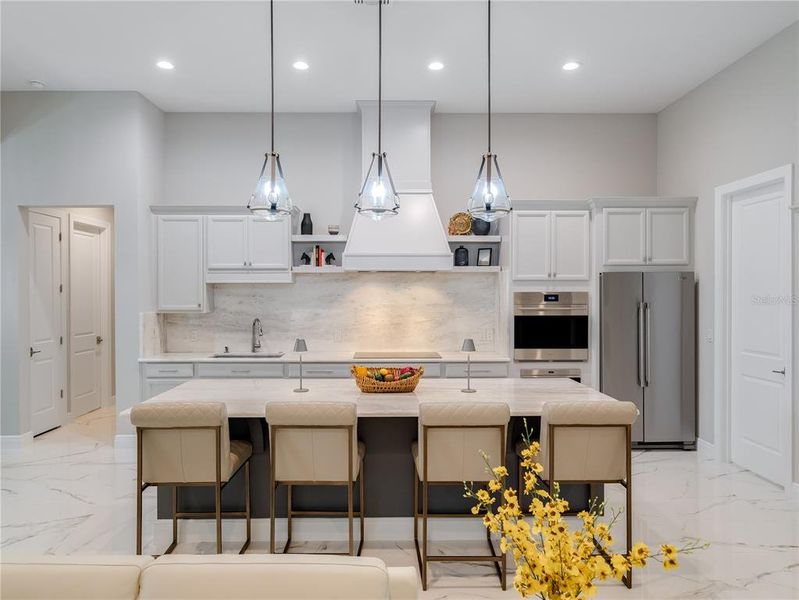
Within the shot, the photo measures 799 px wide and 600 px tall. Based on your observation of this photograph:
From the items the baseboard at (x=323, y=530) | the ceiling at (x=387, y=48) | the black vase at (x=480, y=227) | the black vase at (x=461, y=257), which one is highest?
the ceiling at (x=387, y=48)

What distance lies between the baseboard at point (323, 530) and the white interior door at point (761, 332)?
2.43 m

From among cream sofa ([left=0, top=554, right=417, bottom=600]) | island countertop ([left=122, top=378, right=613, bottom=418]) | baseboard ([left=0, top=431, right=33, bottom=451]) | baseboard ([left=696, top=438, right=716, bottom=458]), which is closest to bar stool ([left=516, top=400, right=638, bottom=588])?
island countertop ([left=122, top=378, right=613, bottom=418])

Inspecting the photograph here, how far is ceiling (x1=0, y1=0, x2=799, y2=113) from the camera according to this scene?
3.48 meters

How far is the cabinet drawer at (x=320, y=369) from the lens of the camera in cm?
482

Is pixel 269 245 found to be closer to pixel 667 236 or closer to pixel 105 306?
pixel 105 306

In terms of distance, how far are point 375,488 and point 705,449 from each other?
322 cm

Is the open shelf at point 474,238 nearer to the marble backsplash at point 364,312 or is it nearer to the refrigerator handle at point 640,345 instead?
the marble backsplash at point 364,312

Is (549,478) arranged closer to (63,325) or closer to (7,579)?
(7,579)

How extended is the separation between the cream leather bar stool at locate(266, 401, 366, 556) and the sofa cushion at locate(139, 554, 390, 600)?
132 cm

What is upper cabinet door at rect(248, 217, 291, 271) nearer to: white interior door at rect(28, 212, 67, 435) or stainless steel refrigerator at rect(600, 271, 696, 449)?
white interior door at rect(28, 212, 67, 435)

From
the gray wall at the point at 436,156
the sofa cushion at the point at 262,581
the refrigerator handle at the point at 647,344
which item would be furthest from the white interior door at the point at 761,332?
the sofa cushion at the point at 262,581

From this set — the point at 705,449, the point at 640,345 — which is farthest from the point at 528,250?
the point at 705,449

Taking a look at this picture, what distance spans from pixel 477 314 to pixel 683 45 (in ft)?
9.38

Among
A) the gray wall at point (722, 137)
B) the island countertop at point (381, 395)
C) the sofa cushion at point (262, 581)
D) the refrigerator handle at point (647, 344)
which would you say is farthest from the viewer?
the refrigerator handle at point (647, 344)
